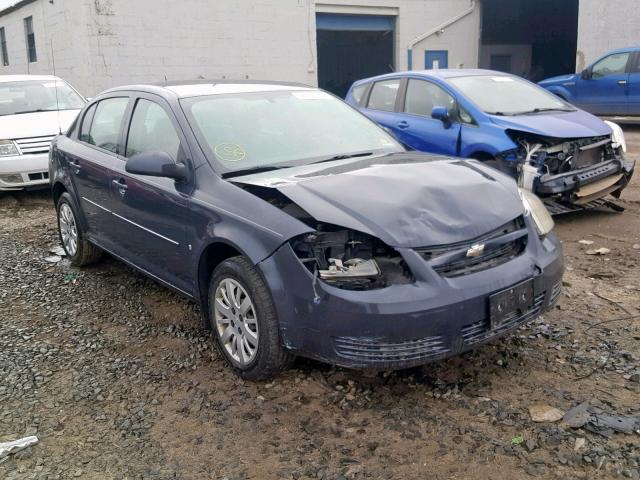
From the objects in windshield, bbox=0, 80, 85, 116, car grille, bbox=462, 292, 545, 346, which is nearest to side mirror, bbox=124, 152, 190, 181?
car grille, bbox=462, 292, 545, 346

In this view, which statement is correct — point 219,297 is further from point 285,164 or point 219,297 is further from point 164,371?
point 285,164

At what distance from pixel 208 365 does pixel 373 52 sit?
844 inches

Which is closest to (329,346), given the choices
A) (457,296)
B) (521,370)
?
(457,296)

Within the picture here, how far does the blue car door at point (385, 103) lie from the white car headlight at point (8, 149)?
15.4 feet

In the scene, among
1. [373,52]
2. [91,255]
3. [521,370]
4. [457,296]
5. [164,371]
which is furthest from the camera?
[373,52]

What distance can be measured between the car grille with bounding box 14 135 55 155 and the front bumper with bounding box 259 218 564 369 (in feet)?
21.5

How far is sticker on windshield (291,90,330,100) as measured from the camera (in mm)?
4648

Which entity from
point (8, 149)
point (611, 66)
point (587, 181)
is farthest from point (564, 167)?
point (611, 66)

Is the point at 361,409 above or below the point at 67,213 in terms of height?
below

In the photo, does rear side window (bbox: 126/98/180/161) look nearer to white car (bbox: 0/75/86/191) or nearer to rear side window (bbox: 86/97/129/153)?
A: rear side window (bbox: 86/97/129/153)

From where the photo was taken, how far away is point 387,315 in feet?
9.61

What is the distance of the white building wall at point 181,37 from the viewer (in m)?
15.5

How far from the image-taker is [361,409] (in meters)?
3.21

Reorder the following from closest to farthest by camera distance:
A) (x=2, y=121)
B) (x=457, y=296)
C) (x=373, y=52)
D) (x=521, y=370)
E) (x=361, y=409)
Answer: (x=457, y=296)
(x=361, y=409)
(x=521, y=370)
(x=2, y=121)
(x=373, y=52)
